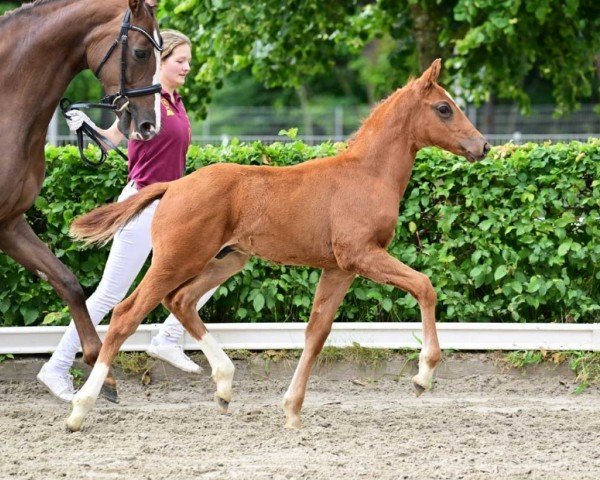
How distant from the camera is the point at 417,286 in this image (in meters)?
5.11

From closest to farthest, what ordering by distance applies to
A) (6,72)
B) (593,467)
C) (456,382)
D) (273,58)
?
1. (593,467)
2. (6,72)
3. (456,382)
4. (273,58)

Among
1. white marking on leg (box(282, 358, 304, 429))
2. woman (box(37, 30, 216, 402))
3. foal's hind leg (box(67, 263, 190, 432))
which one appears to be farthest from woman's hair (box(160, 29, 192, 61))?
white marking on leg (box(282, 358, 304, 429))

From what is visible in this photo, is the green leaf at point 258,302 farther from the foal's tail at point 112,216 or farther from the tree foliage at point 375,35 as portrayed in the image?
the tree foliage at point 375,35

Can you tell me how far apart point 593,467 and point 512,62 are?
818cm

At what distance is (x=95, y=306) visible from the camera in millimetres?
6180

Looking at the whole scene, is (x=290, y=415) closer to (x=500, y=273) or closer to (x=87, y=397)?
(x=87, y=397)

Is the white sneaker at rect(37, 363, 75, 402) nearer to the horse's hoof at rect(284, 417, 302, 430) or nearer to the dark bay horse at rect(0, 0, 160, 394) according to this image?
the dark bay horse at rect(0, 0, 160, 394)

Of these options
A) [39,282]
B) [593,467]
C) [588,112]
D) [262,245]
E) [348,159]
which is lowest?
[588,112]

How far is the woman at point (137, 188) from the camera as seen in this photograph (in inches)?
240

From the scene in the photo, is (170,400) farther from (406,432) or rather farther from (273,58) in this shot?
(273,58)

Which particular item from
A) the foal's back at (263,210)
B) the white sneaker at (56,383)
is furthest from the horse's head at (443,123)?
the white sneaker at (56,383)

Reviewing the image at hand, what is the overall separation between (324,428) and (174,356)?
54.8 inches

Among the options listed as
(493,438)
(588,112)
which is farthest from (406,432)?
(588,112)

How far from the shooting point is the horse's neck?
5711 mm
